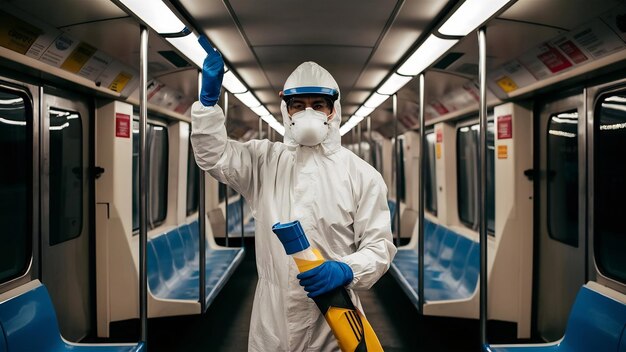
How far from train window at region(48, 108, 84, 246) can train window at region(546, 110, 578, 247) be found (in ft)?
13.2

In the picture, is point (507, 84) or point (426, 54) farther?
point (507, 84)

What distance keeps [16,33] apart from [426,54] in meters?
2.78

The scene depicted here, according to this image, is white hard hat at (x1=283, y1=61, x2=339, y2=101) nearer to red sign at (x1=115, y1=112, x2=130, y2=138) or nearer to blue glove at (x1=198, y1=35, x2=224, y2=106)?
blue glove at (x1=198, y1=35, x2=224, y2=106)

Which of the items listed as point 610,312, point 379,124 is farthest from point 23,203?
point 379,124

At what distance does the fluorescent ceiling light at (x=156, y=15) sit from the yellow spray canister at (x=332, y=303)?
56.8 inches

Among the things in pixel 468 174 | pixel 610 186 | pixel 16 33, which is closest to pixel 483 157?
pixel 610 186

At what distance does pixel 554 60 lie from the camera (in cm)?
342

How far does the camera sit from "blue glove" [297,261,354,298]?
169 cm

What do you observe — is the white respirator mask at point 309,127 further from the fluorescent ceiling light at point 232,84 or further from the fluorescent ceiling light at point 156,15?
the fluorescent ceiling light at point 232,84

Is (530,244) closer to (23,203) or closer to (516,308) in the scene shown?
(516,308)

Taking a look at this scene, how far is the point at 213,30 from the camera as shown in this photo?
3338 mm

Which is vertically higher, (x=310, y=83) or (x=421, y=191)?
(x=310, y=83)

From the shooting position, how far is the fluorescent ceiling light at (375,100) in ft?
20.2

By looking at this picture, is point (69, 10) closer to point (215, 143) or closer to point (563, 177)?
point (215, 143)
